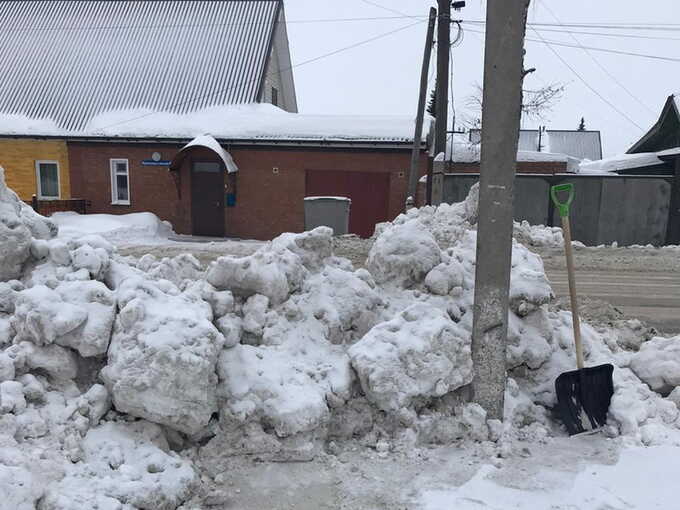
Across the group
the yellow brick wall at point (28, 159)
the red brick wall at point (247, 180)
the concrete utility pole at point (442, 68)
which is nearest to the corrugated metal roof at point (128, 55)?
the yellow brick wall at point (28, 159)

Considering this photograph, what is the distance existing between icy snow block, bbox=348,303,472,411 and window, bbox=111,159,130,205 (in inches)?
582

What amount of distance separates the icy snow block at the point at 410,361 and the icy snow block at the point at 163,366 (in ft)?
3.26

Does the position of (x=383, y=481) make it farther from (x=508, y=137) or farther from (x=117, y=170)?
(x=117, y=170)

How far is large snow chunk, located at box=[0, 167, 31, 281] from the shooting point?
12.7 feet

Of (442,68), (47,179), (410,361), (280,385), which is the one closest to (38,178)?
(47,179)

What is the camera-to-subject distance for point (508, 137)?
152 inches

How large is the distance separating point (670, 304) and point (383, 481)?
254 inches

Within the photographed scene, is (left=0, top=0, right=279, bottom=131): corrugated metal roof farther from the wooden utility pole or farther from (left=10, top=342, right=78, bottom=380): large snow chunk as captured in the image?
(left=10, top=342, right=78, bottom=380): large snow chunk

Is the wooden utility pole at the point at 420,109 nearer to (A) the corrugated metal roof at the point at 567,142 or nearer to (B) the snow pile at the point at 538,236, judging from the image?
(B) the snow pile at the point at 538,236

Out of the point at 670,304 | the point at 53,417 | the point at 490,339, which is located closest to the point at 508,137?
the point at 490,339

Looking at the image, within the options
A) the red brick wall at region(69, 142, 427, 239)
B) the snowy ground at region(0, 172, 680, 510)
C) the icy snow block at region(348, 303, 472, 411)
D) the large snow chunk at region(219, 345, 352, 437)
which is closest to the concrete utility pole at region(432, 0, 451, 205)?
the red brick wall at region(69, 142, 427, 239)

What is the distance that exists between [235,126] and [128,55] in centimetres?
651

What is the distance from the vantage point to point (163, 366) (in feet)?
10.8

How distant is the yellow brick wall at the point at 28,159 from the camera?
56.3 feet
